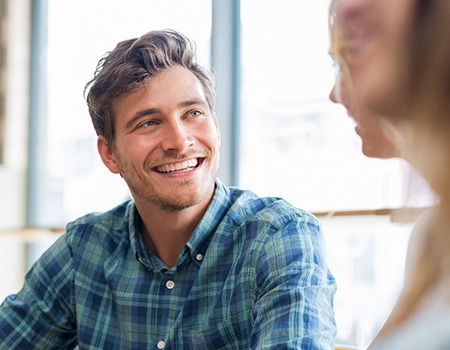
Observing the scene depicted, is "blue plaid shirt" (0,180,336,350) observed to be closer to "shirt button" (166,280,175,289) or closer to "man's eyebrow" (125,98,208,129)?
"shirt button" (166,280,175,289)

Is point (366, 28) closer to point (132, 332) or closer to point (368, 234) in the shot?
point (132, 332)

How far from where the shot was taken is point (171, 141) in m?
1.69

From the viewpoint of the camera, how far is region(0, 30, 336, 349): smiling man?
152cm

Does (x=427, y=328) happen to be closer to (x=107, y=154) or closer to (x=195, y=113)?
(x=195, y=113)

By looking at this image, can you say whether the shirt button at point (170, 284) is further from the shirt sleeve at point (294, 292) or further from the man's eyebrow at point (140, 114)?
the man's eyebrow at point (140, 114)

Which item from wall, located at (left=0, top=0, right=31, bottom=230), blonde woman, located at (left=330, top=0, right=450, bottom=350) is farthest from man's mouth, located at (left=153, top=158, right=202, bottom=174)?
wall, located at (left=0, top=0, right=31, bottom=230)

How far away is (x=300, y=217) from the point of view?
60.4 inches

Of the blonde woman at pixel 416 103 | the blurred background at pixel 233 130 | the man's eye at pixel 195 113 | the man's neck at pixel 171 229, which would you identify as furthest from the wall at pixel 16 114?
the blonde woman at pixel 416 103

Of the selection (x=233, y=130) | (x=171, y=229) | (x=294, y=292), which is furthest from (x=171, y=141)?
(x=233, y=130)

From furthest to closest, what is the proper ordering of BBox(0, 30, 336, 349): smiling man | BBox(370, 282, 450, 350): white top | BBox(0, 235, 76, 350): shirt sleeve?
BBox(0, 235, 76, 350): shirt sleeve < BBox(0, 30, 336, 349): smiling man < BBox(370, 282, 450, 350): white top

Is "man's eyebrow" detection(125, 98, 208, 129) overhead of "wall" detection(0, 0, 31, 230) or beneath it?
overhead

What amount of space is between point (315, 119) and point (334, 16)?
2.47 meters

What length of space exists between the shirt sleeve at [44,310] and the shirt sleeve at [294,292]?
605 millimetres

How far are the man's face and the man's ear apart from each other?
4.8 inches
